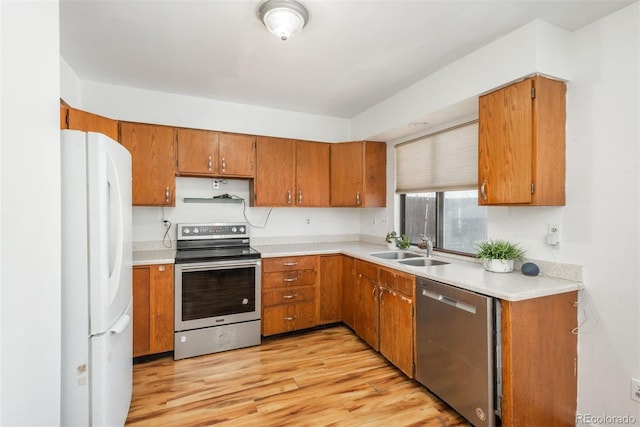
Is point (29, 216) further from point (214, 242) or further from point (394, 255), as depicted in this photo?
point (394, 255)

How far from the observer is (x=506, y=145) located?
201 centimetres

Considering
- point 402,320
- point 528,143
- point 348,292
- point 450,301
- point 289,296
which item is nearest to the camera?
point 528,143

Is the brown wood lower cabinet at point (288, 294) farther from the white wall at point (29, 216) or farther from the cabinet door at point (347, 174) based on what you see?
the white wall at point (29, 216)

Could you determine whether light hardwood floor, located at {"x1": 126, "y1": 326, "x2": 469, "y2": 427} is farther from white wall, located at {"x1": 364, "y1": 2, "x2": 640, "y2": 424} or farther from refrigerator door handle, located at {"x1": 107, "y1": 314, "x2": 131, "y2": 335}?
white wall, located at {"x1": 364, "y1": 2, "x2": 640, "y2": 424}

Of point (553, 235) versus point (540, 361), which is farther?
point (553, 235)

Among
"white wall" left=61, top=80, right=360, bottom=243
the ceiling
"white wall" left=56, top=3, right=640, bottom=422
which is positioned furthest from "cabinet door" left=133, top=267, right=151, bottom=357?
"white wall" left=56, top=3, right=640, bottom=422

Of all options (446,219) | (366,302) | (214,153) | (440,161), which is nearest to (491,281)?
(446,219)

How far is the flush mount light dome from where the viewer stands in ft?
5.60

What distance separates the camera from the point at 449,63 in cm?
243

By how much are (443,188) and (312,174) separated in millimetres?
1514

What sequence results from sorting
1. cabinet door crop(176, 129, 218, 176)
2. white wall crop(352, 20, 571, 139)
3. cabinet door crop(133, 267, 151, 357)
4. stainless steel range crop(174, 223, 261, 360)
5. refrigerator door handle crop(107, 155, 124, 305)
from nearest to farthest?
refrigerator door handle crop(107, 155, 124, 305)
white wall crop(352, 20, 571, 139)
cabinet door crop(133, 267, 151, 357)
stainless steel range crop(174, 223, 261, 360)
cabinet door crop(176, 129, 218, 176)

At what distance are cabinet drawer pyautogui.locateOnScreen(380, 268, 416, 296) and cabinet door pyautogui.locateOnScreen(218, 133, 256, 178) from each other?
1.81 metres

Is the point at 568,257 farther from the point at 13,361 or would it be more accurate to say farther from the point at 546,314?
the point at 13,361

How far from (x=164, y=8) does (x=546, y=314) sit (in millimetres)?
2937
